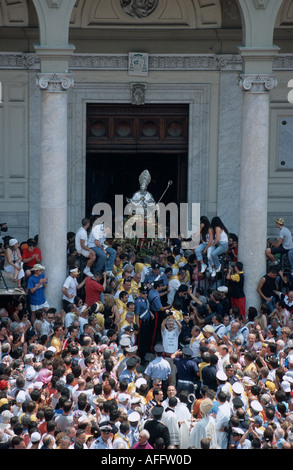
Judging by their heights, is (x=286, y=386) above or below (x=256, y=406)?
above

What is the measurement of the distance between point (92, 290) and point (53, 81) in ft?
13.1

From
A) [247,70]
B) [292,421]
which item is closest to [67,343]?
[292,421]

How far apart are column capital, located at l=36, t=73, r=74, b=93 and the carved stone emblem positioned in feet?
15.3

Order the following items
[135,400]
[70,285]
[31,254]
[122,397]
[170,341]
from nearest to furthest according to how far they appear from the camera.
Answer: [135,400], [122,397], [170,341], [70,285], [31,254]

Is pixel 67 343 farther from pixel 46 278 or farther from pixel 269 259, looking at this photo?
pixel 269 259

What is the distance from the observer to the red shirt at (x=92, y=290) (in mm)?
21016

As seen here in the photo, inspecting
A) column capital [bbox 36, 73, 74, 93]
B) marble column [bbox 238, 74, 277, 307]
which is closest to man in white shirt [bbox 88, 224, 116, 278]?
marble column [bbox 238, 74, 277, 307]

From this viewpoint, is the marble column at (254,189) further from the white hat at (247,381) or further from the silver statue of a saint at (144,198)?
the white hat at (247,381)

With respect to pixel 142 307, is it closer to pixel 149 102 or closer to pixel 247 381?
pixel 247 381

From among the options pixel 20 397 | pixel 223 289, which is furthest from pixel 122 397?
pixel 223 289

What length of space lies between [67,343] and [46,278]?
309 centimetres

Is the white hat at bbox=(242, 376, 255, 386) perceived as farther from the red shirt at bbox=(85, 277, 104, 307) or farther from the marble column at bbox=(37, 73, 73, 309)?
the marble column at bbox=(37, 73, 73, 309)

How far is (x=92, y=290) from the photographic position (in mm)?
21062

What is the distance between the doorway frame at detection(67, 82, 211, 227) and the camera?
25.9 meters
